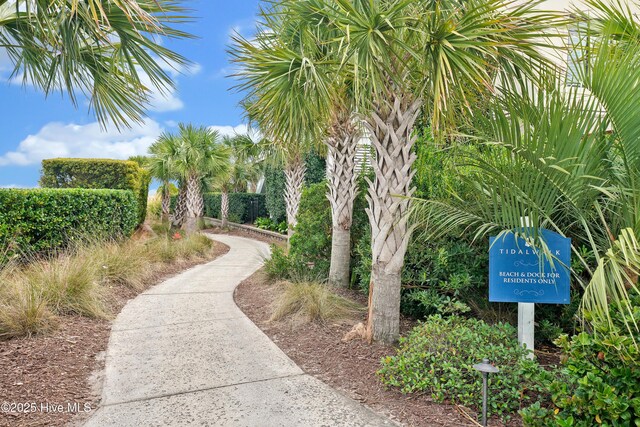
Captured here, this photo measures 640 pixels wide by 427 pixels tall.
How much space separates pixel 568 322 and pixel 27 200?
29.2ft

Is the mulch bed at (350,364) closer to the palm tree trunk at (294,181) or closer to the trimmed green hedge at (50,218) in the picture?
the trimmed green hedge at (50,218)

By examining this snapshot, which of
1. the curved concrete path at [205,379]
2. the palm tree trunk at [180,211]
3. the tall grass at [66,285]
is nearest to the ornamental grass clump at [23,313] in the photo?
the tall grass at [66,285]

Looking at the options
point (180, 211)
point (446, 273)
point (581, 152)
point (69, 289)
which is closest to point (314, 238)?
point (446, 273)

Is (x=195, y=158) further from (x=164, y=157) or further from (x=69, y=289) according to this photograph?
(x=69, y=289)

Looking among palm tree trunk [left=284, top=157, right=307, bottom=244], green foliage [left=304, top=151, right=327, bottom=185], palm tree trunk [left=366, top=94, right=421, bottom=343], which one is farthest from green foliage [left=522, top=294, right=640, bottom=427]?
green foliage [left=304, top=151, right=327, bottom=185]

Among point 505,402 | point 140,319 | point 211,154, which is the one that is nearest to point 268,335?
point 140,319

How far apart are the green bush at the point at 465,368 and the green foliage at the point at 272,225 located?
14114 mm

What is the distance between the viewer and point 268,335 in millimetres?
5035

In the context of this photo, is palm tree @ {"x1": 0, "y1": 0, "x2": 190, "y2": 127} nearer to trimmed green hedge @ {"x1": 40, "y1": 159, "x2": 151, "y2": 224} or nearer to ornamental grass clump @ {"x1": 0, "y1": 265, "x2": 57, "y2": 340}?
ornamental grass clump @ {"x1": 0, "y1": 265, "x2": 57, "y2": 340}

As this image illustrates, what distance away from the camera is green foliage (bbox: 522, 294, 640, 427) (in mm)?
2281

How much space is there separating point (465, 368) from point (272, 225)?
16.8 meters

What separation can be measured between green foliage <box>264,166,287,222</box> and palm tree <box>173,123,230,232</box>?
341 cm

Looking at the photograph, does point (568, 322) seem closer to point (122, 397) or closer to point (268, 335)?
point (268, 335)

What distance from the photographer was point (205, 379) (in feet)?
12.1
